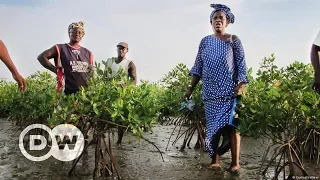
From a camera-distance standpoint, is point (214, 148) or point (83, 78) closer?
point (214, 148)

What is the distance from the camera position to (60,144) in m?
4.66

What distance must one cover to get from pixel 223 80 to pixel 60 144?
2.01 m

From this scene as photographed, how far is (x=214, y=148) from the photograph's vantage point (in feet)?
15.1

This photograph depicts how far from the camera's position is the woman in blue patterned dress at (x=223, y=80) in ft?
14.6

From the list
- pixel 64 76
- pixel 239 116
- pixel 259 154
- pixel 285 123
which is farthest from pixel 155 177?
pixel 259 154

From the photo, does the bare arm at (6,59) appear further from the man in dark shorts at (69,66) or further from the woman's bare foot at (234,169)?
the woman's bare foot at (234,169)

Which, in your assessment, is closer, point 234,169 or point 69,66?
point 234,169

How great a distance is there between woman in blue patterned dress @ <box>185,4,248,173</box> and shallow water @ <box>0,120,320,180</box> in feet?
1.16

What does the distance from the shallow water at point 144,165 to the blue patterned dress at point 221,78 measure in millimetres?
456

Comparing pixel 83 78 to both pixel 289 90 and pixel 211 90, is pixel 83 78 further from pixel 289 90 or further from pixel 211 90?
pixel 289 90

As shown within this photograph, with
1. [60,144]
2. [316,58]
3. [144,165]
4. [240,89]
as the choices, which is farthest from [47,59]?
[316,58]

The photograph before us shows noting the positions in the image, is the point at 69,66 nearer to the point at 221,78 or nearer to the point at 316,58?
the point at 221,78

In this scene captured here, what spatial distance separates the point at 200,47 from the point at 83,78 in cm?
153

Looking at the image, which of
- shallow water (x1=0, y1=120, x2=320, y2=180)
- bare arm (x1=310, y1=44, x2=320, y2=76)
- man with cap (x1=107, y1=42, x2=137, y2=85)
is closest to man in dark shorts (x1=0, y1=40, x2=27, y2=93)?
shallow water (x1=0, y1=120, x2=320, y2=180)
